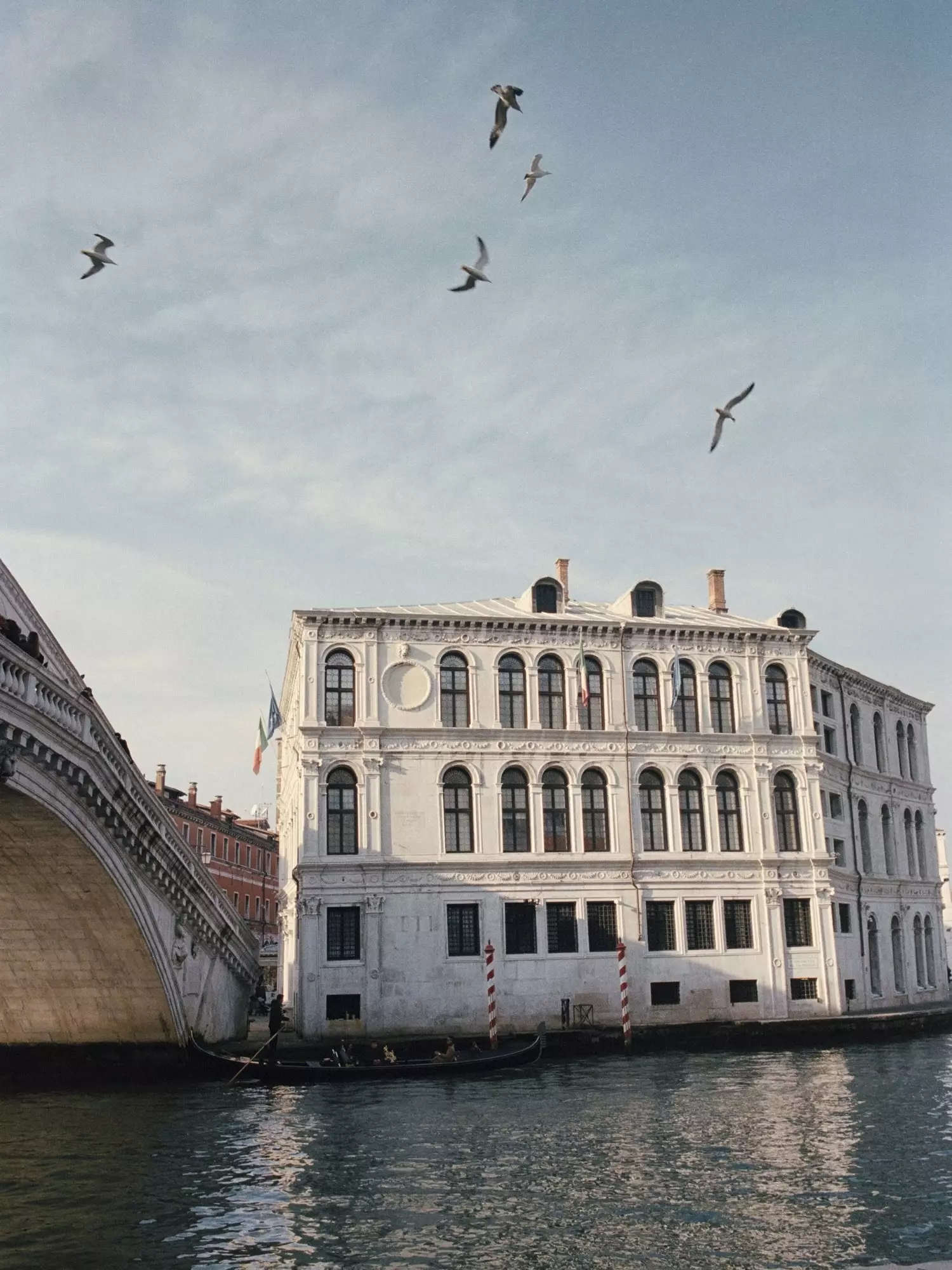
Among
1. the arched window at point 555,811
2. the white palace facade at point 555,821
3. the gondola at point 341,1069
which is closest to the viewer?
the gondola at point 341,1069

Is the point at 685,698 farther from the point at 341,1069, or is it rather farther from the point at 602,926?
the point at 341,1069

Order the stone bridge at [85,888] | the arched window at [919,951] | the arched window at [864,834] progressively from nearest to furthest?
1. the stone bridge at [85,888]
2. the arched window at [864,834]
3. the arched window at [919,951]

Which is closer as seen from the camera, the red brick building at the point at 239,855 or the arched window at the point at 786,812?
the arched window at the point at 786,812

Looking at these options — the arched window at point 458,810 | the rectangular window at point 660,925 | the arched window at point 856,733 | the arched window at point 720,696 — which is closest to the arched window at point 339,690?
the arched window at point 458,810

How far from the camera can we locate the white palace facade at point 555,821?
3247cm

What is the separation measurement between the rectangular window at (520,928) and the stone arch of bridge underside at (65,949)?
1009cm

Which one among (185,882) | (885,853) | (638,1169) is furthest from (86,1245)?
(885,853)

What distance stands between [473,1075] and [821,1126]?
28.6 ft

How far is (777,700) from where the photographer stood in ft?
121

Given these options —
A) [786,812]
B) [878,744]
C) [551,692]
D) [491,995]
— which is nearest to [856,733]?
[878,744]

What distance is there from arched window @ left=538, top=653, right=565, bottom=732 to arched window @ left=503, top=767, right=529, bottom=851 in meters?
1.69

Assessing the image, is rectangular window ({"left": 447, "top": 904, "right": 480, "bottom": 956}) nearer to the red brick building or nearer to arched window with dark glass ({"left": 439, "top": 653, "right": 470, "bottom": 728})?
arched window with dark glass ({"left": 439, "top": 653, "right": 470, "bottom": 728})

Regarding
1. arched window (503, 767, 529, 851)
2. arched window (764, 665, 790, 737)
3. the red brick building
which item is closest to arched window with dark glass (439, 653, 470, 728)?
arched window (503, 767, 529, 851)

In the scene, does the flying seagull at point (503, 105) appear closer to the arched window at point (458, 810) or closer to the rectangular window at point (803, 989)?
the arched window at point (458, 810)
